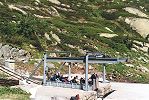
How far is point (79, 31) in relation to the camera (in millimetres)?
67438

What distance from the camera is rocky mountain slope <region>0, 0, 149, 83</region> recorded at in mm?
50875

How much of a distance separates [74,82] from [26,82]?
4.07 metres

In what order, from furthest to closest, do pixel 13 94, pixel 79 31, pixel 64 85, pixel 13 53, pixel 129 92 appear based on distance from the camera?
pixel 79 31 → pixel 13 53 → pixel 129 92 → pixel 64 85 → pixel 13 94

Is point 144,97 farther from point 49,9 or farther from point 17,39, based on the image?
point 49,9

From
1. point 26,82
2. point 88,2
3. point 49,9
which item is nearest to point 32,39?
point 26,82

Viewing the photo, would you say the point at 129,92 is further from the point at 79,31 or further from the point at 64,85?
the point at 79,31

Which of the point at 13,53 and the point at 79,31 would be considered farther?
the point at 79,31

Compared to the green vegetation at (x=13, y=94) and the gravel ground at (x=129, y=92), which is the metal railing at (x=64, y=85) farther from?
the green vegetation at (x=13, y=94)

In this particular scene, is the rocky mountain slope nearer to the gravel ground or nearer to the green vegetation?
the gravel ground

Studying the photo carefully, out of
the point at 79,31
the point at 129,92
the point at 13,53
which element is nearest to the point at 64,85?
the point at 129,92

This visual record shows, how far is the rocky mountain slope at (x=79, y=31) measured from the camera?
50.9 metres

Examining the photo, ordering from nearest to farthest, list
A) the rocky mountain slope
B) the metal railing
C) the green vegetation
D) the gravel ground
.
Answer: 1. the green vegetation
2. the gravel ground
3. the metal railing
4. the rocky mountain slope

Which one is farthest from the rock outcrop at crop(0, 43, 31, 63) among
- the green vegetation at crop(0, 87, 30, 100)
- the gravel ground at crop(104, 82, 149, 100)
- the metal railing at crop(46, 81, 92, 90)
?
the green vegetation at crop(0, 87, 30, 100)

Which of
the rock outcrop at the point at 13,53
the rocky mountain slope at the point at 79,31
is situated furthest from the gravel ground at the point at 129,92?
the rock outcrop at the point at 13,53
